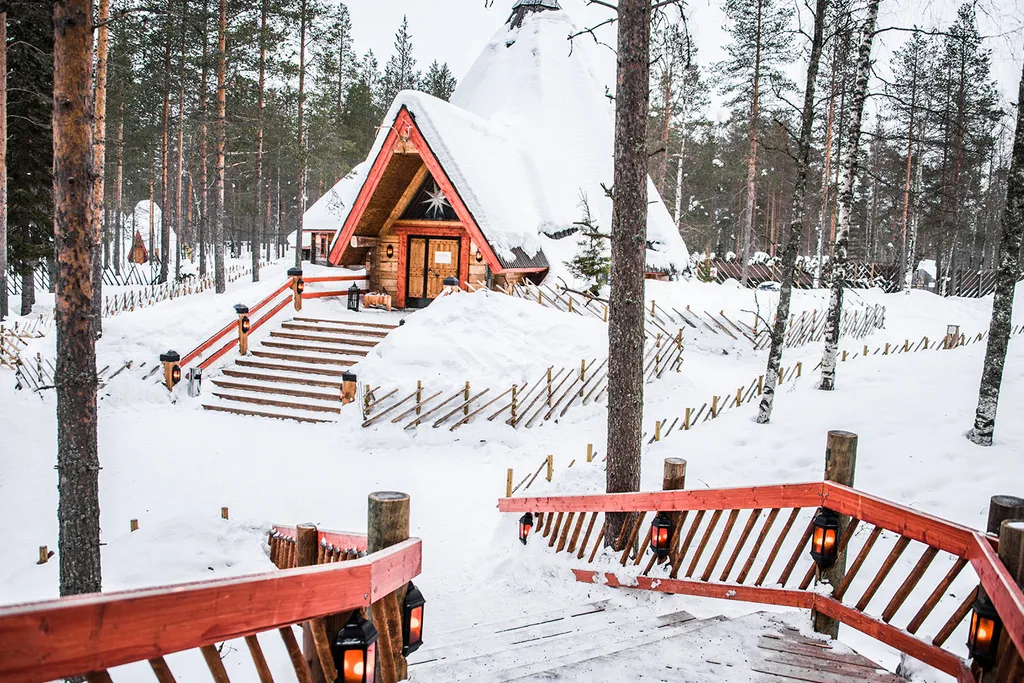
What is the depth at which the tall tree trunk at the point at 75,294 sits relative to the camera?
5270 mm

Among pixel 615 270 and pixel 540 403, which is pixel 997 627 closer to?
pixel 615 270

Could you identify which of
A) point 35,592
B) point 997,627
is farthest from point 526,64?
point 997,627

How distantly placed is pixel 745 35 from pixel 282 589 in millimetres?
27830

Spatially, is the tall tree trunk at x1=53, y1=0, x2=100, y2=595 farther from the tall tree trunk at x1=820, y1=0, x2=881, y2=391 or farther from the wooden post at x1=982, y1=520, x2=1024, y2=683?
the tall tree trunk at x1=820, y1=0, x2=881, y2=391

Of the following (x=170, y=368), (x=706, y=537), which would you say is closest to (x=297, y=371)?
(x=170, y=368)

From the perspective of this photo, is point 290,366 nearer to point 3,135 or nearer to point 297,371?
point 297,371

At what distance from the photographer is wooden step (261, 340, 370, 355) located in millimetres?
14898

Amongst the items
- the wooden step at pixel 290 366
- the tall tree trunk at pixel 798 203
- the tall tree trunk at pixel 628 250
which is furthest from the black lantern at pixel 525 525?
the wooden step at pixel 290 366

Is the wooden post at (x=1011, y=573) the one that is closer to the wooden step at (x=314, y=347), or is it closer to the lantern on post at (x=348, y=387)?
the lantern on post at (x=348, y=387)

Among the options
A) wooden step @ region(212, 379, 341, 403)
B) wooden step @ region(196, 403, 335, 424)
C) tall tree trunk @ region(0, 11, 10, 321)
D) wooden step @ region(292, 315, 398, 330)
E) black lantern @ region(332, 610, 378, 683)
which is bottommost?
wooden step @ region(196, 403, 335, 424)

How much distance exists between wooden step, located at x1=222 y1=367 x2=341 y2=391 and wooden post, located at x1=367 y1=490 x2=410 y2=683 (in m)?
11.3

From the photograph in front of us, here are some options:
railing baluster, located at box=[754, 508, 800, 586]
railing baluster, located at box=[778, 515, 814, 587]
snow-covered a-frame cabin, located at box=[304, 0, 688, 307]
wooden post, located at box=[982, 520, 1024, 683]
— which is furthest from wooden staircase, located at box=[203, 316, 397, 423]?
wooden post, located at box=[982, 520, 1024, 683]

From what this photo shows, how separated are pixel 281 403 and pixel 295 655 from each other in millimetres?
12027

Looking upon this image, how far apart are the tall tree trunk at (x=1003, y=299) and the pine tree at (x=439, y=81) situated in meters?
30.5
